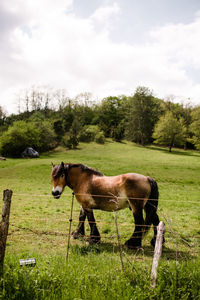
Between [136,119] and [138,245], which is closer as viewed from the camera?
[138,245]

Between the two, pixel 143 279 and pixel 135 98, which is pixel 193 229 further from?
pixel 135 98

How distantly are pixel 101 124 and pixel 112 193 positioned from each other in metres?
A: 56.6

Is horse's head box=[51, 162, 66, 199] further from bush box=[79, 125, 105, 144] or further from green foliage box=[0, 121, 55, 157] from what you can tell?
bush box=[79, 125, 105, 144]

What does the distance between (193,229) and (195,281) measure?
4.34 meters

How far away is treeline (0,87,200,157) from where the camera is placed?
42.3 m

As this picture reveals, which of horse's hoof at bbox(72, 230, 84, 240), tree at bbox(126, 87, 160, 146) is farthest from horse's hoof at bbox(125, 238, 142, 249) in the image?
tree at bbox(126, 87, 160, 146)

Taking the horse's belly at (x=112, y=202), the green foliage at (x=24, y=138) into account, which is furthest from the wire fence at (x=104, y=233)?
the green foliage at (x=24, y=138)

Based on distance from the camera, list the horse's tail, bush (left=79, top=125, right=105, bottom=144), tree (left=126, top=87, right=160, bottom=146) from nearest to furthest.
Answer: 1. the horse's tail
2. bush (left=79, top=125, right=105, bottom=144)
3. tree (left=126, top=87, right=160, bottom=146)

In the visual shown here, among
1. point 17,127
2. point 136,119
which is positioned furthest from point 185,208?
point 136,119

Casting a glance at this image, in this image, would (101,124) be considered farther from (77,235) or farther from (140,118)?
(77,235)

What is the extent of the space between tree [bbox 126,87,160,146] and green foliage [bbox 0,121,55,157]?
21.7 m

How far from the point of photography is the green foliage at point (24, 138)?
37906mm

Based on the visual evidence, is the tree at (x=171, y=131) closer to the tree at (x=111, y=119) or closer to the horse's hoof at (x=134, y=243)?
the tree at (x=111, y=119)

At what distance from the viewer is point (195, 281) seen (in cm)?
353
